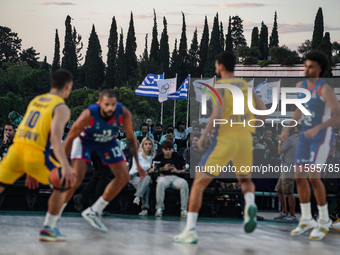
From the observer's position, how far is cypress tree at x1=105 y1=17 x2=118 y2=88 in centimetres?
7200

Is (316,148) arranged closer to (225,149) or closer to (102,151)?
(225,149)

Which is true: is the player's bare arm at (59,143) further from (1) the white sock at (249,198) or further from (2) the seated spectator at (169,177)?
(2) the seated spectator at (169,177)

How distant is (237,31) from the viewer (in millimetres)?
83000

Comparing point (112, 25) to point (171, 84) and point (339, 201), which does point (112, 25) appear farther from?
point (339, 201)

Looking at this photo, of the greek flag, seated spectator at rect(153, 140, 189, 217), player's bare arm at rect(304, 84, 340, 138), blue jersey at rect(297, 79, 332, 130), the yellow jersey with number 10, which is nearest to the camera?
the yellow jersey with number 10

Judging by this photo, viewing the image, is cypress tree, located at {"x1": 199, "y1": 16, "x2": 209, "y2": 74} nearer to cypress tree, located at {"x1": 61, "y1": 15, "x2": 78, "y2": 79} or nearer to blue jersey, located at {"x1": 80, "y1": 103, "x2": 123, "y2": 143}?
cypress tree, located at {"x1": 61, "y1": 15, "x2": 78, "y2": 79}

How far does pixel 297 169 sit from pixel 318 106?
830mm

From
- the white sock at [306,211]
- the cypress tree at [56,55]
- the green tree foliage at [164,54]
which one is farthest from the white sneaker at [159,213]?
the cypress tree at [56,55]

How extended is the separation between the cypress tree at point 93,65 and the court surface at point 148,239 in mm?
64712

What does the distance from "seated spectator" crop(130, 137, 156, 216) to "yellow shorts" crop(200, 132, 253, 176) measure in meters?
3.76

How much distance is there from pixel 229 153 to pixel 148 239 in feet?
4.71

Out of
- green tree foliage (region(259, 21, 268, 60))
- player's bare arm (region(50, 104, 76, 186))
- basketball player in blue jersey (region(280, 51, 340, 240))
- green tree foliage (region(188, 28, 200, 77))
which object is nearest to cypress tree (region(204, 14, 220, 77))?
green tree foliage (region(259, 21, 268, 60))

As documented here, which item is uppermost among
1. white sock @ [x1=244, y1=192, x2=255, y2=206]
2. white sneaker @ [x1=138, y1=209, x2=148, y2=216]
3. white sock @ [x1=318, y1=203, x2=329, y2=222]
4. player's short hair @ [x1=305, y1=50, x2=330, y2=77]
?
player's short hair @ [x1=305, y1=50, x2=330, y2=77]

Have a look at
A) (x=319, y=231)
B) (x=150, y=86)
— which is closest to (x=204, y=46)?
(x=150, y=86)
